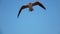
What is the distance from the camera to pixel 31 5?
242 centimetres

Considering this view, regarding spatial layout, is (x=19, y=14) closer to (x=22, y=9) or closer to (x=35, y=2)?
(x=22, y=9)

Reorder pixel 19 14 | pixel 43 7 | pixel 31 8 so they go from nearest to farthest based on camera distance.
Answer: pixel 31 8 → pixel 43 7 → pixel 19 14

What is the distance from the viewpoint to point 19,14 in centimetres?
270

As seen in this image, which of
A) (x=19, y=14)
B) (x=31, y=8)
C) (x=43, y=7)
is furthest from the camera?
(x=19, y=14)

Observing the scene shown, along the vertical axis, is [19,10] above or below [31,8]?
above

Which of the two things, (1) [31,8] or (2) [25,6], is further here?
(2) [25,6]

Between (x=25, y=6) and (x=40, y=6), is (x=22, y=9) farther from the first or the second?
(x=40, y=6)

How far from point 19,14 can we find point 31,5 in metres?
0.34

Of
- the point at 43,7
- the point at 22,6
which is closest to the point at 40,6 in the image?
the point at 43,7

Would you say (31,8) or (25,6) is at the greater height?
(25,6)

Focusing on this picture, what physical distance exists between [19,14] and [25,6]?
195mm

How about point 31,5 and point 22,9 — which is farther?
point 22,9

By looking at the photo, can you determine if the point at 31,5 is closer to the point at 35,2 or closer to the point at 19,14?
the point at 35,2

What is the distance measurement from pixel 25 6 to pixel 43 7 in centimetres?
25
